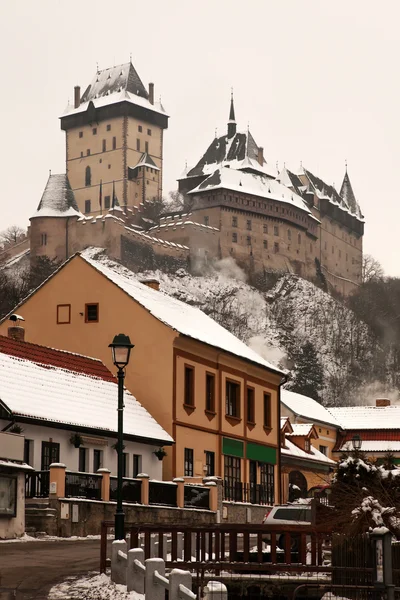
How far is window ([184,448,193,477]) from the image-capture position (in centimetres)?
4175

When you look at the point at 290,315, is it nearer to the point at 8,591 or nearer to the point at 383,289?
the point at 383,289

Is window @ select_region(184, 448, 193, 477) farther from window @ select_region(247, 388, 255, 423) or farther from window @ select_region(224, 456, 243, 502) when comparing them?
window @ select_region(247, 388, 255, 423)

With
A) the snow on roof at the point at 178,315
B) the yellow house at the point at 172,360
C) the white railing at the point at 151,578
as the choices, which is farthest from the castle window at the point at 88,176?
the white railing at the point at 151,578

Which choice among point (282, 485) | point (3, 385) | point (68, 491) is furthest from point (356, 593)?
point (282, 485)

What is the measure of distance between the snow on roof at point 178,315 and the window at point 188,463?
3622mm

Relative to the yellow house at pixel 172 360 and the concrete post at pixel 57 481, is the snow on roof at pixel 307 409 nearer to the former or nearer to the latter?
the yellow house at pixel 172 360

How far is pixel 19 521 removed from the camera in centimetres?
2594

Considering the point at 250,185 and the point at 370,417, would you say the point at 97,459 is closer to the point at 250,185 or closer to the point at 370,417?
the point at 370,417

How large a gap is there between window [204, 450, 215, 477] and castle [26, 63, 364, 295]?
308ft

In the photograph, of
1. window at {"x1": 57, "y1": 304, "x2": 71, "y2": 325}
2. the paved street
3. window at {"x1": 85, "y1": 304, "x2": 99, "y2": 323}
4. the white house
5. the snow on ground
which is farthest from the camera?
window at {"x1": 57, "y1": 304, "x2": 71, "y2": 325}

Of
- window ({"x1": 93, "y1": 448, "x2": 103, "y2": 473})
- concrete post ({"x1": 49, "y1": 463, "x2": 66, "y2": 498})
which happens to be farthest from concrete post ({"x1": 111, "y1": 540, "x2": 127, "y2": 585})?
window ({"x1": 93, "y1": 448, "x2": 103, "y2": 473})

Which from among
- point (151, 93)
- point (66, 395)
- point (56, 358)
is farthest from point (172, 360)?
point (151, 93)

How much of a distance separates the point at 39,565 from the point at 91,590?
2962mm

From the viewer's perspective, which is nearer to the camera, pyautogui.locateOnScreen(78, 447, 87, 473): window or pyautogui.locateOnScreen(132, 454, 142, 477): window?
pyautogui.locateOnScreen(78, 447, 87, 473): window
